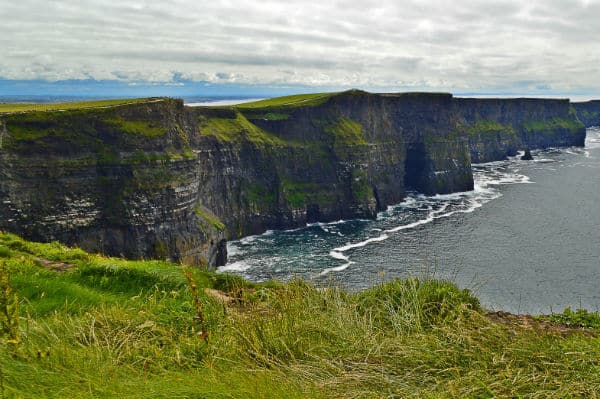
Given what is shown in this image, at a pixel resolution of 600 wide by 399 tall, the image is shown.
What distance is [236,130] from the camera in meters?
94.5

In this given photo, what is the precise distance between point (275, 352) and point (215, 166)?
8331 centimetres

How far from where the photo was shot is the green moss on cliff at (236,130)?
295ft

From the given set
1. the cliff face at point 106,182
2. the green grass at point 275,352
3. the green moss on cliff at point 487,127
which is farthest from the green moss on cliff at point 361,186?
the green grass at point 275,352

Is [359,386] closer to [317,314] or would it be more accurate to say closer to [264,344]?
[264,344]

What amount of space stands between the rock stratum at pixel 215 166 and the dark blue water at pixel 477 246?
699 cm

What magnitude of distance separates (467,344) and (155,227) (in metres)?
57.7

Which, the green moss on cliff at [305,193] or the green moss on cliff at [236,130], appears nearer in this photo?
the green moss on cliff at [236,130]

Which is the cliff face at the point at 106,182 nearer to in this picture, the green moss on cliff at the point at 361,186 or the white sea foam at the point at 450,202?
the white sea foam at the point at 450,202

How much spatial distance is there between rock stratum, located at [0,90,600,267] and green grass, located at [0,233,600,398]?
4459 centimetres

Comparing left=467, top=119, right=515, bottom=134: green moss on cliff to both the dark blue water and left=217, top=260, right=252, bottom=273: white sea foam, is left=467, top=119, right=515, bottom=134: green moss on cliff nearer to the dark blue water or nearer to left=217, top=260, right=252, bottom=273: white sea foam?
the dark blue water

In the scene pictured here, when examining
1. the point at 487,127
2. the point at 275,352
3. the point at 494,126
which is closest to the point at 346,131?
the point at 487,127

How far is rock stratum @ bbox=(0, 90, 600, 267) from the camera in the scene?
55.5 meters

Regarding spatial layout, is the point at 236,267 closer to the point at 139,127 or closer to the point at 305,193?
the point at 139,127

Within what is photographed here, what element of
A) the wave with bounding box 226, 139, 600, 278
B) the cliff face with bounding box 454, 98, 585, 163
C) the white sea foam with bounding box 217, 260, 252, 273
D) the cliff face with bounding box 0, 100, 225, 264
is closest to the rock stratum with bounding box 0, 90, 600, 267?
the cliff face with bounding box 0, 100, 225, 264
